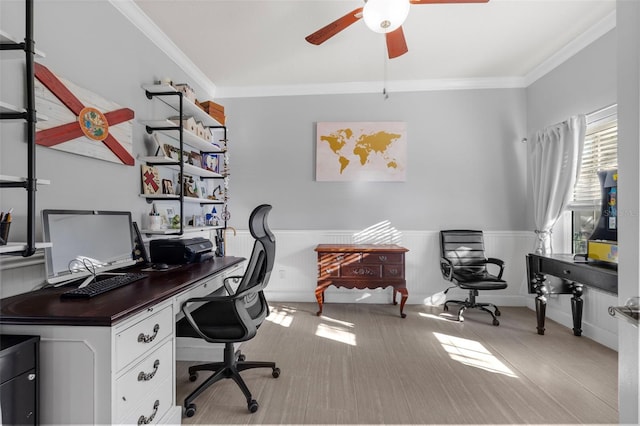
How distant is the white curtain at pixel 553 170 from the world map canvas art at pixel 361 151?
1.45m

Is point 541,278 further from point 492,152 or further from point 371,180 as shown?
point 371,180

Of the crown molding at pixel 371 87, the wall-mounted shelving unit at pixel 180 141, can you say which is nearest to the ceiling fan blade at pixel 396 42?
the crown molding at pixel 371 87

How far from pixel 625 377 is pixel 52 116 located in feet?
8.94

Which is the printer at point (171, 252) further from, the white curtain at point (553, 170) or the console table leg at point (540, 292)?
the white curtain at point (553, 170)

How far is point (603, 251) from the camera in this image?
2092 mm

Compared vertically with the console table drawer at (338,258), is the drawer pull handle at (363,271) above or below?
below

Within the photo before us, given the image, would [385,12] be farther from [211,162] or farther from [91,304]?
[211,162]

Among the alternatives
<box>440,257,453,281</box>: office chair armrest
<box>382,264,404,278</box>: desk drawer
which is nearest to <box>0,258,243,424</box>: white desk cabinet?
<box>382,264,404,278</box>: desk drawer

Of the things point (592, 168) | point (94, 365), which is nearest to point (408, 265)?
point (592, 168)

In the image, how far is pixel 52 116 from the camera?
172cm

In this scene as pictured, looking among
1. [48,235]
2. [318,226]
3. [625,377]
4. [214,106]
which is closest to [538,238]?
[318,226]

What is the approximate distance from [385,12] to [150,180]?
87.1 inches

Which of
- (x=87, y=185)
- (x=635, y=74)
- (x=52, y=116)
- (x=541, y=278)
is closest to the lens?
(x=635, y=74)

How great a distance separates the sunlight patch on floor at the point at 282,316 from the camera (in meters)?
3.17
